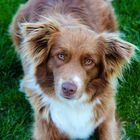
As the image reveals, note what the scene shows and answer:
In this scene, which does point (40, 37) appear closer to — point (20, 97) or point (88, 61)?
point (88, 61)

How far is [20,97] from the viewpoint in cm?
570

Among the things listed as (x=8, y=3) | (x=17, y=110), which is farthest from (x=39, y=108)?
(x=8, y=3)

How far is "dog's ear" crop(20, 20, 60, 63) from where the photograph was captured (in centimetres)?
454

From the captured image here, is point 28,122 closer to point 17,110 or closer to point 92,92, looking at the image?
point 17,110

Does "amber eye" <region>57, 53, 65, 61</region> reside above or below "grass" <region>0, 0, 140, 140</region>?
above

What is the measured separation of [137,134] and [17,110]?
1.32 meters

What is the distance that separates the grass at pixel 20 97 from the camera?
17.6ft

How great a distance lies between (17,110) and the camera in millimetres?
5570

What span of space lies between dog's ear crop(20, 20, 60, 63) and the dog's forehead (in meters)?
0.09

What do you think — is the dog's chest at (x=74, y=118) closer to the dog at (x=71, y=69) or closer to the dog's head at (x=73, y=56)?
the dog at (x=71, y=69)

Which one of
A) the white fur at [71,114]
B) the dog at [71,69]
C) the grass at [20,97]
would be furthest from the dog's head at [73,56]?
the grass at [20,97]

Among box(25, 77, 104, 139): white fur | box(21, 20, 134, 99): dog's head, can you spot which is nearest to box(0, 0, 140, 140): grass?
box(25, 77, 104, 139): white fur

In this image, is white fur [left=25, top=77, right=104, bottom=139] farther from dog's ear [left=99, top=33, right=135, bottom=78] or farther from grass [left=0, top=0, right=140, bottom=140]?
grass [left=0, top=0, right=140, bottom=140]

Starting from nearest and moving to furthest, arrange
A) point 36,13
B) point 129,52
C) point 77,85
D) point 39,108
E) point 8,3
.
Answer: point 77,85
point 129,52
point 39,108
point 36,13
point 8,3
